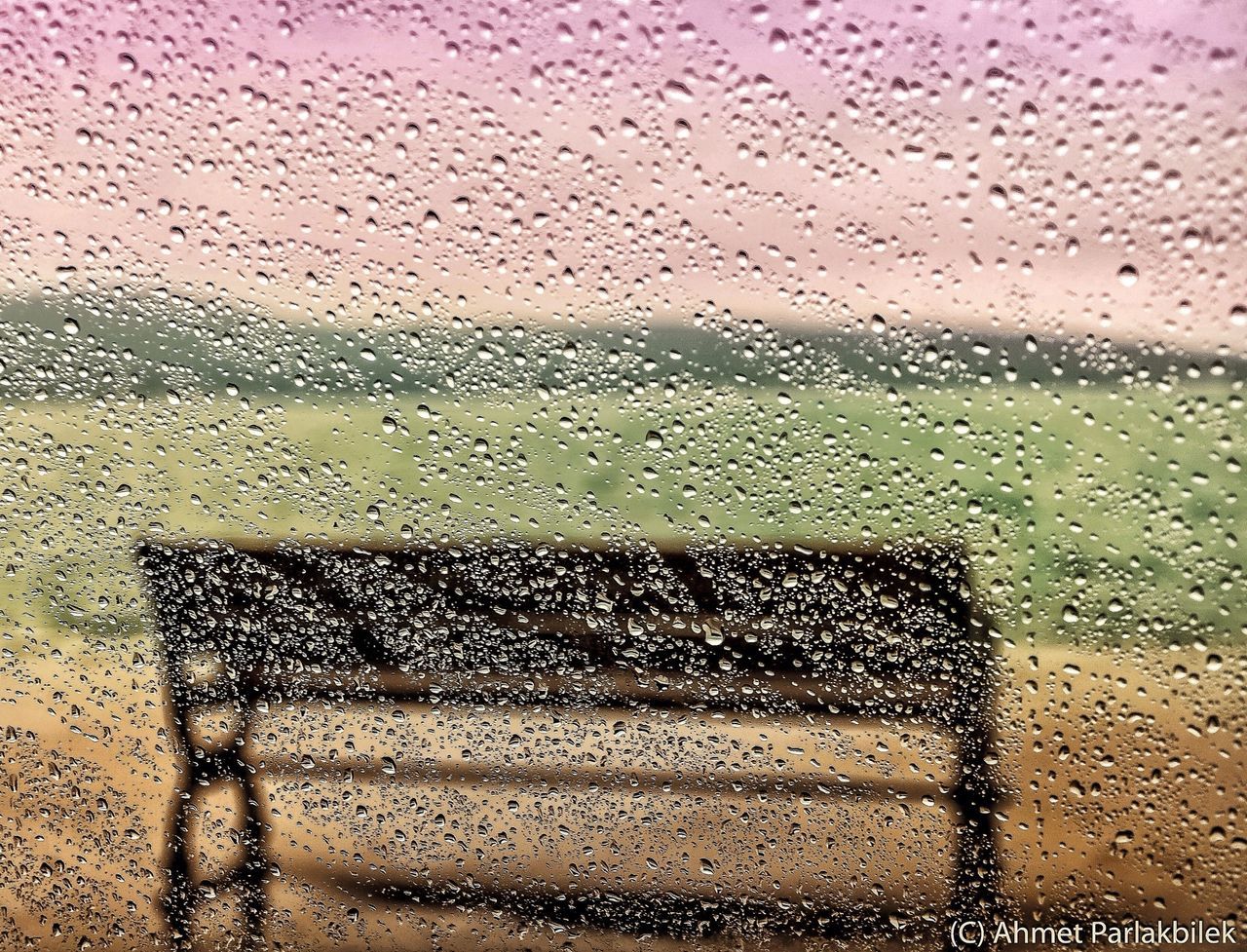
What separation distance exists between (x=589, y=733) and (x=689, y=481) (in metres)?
0.20

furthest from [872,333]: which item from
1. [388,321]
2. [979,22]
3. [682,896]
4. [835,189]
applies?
[682,896]

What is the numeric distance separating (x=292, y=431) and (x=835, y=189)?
0.40m

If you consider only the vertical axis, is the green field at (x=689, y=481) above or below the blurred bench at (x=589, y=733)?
above

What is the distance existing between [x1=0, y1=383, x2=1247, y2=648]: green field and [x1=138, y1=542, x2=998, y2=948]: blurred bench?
0.03 m

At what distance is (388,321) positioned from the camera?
1.82 feet

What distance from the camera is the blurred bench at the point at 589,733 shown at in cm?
56

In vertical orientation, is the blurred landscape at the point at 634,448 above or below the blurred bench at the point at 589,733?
above

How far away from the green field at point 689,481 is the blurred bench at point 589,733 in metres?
0.03

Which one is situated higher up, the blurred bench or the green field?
the green field

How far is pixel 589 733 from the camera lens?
1.96ft

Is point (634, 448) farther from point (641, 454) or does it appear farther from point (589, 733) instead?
point (589, 733)

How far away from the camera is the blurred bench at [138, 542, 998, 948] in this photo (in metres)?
0.56

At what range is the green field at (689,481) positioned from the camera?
0.52 m

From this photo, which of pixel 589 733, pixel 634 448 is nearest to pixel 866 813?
pixel 589 733
